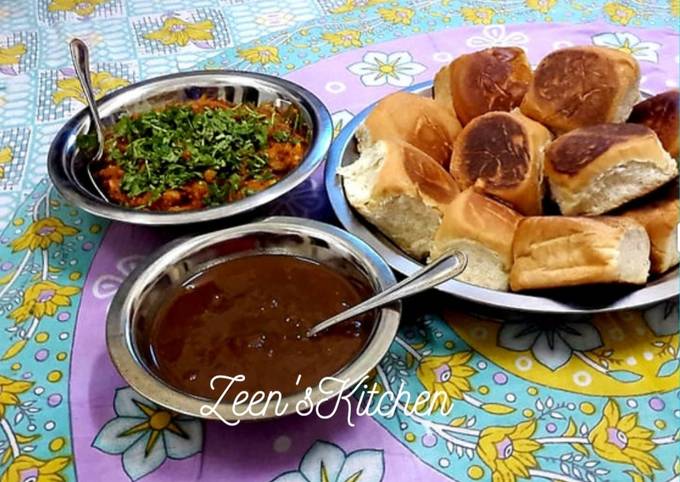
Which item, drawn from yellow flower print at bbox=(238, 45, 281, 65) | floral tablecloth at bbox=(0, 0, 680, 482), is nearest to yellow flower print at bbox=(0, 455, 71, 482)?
floral tablecloth at bbox=(0, 0, 680, 482)

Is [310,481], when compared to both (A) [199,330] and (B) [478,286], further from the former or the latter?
(B) [478,286]

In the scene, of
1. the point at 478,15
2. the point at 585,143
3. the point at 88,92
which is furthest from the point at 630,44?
the point at 88,92

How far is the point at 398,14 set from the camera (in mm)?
2088

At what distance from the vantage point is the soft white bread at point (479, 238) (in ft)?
3.72

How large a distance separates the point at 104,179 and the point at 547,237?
835 mm

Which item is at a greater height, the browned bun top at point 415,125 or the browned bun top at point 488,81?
the browned bun top at point 488,81

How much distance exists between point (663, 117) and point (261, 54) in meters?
1.07

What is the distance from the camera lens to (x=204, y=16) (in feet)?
7.11

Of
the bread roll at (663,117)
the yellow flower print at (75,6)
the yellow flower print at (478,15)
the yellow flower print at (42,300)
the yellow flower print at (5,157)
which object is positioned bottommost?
the yellow flower print at (5,157)

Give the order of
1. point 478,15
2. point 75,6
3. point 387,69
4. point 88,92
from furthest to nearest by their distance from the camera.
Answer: point 75,6 → point 478,15 → point 387,69 → point 88,92

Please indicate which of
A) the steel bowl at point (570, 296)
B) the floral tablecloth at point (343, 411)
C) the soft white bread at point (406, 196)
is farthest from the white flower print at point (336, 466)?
A: the soft white bread at point (406, 196)

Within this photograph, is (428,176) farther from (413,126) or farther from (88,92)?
(88,92)

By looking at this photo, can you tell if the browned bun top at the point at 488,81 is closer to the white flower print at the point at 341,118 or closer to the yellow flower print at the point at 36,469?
the white flower print at the point at 341,118

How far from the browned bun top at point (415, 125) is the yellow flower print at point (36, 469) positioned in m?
0.74
